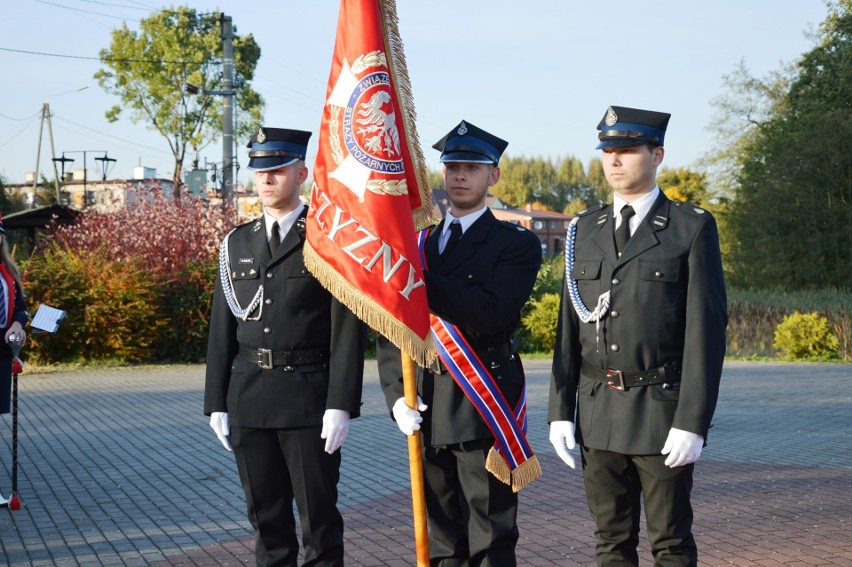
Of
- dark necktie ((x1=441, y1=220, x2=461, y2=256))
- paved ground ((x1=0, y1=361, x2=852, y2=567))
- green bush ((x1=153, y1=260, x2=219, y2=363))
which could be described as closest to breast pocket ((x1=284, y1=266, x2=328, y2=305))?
dark necktie ((x1=441, y1=220, x2=461, y2=256))

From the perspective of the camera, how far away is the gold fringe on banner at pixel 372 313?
416 cm

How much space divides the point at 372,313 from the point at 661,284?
1.18m

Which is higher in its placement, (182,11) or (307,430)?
(182,11)

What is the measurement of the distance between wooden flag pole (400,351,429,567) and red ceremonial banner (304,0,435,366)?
0.34ft

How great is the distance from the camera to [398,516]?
6.82 m

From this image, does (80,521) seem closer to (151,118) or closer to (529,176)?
(151,118)

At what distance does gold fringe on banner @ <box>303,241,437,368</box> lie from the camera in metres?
4.16

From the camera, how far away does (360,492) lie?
766cm

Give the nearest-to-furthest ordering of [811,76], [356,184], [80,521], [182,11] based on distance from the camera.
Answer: [356,184] < [80,521] < [811,76] < [182,11]

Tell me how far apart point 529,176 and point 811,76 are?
314 feet

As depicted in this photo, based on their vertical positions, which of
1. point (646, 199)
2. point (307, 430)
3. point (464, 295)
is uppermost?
point (646, 199)

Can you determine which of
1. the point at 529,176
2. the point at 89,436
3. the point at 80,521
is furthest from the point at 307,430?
the point at 529,176

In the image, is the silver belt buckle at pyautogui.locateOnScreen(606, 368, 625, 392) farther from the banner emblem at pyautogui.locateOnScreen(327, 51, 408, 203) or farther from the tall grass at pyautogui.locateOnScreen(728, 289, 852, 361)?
the tall grass at pyautogui.locateOnScreen(728, 289, 852, 361)

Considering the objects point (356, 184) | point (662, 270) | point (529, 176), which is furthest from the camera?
point (529, 176)
